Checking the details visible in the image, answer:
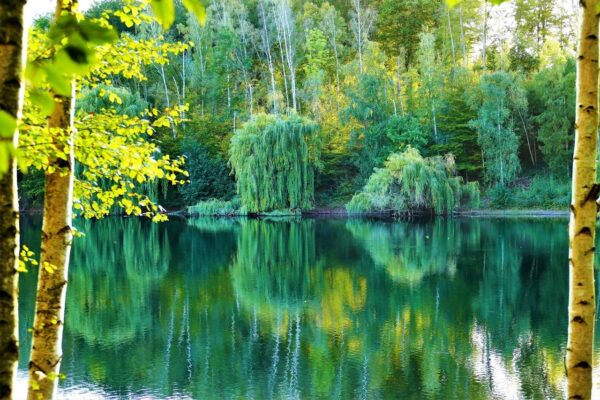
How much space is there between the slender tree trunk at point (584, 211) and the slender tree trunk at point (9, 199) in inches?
58.0

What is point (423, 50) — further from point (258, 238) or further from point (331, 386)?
point (331, 386)

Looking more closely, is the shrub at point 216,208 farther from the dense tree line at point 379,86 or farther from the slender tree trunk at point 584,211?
the slender tree trunk at point 584,211

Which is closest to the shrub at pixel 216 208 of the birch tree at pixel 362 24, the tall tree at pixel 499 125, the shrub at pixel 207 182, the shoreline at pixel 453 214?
the shoreline at pixel 453 214

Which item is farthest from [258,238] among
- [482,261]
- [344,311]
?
[344,311]

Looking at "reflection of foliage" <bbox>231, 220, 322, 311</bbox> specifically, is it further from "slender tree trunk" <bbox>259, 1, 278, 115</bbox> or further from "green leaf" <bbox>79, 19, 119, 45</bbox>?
"slender tree trunk" <bbox>259, 1, 278, 115</bbox>

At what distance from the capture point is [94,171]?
3379 millimetres

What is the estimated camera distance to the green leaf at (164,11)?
2.72 ft

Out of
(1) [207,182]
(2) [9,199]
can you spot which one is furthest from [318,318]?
(1) [207,182]

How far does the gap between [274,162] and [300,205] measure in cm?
232

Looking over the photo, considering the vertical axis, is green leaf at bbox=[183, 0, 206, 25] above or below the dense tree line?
below

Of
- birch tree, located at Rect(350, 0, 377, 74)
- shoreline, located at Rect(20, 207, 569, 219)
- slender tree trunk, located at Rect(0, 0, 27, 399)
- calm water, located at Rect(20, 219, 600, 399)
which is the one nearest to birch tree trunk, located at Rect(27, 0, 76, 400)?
slender tree trunk, located at Rect(0, 0, 27, 399)

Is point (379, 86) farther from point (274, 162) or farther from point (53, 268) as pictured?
point (53, 268)

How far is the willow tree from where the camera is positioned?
87.4 ft

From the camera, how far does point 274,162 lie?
1051 inches
